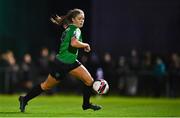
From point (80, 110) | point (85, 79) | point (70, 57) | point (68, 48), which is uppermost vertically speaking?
point (68, 48)

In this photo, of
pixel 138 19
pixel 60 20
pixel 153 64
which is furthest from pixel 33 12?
pixel 60 20

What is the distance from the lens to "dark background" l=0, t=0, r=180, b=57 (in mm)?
35156

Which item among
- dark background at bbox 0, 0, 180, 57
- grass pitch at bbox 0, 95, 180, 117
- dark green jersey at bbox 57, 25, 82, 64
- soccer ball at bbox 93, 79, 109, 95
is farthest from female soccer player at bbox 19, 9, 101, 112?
dark background at bbox 0, 0, 180, 57

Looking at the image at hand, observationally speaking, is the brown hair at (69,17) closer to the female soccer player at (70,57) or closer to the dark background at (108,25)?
the female soccer player at (70,57)

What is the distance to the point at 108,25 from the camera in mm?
35875

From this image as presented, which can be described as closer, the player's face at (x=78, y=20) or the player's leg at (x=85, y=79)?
the player's leg at (x=85, y=79)

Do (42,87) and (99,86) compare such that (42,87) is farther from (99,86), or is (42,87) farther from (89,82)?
(99,86)

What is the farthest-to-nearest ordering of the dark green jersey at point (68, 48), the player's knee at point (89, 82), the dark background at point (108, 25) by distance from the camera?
the dark background at point (108, 25) < the player's knee at point (89, 82) < the dark green jersey at point (68, 48)

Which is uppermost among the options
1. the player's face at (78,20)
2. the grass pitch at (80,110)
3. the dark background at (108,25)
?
the dark background at (108,25)

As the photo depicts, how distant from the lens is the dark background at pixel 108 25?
3516 centimetres

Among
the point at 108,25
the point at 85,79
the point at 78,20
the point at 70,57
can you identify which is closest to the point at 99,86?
the point at 85,79

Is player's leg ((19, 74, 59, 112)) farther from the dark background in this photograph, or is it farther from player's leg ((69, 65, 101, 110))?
the dark background

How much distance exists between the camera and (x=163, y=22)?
35.3m

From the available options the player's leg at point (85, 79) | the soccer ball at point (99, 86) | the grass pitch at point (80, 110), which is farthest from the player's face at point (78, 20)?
the grass pitch at point (80, 110)
